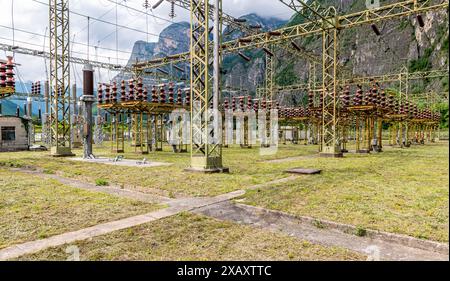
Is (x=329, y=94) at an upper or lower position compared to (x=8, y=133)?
upper

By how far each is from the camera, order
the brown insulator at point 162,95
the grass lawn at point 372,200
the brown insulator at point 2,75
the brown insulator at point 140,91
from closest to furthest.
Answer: the grass lawn at point 372,200 → the brown insulator at point 2,75 → the brown insulator at point 140,91 → the brown insulator at point 162,95

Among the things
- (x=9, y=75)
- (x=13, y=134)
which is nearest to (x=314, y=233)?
(x=9, y=75)

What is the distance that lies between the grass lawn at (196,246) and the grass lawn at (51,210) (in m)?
1.00

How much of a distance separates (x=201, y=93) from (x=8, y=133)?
24210mm

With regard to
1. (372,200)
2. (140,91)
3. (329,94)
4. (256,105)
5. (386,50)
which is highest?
(386,50)

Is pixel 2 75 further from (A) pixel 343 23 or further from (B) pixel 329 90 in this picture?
(A) pixel 343 23

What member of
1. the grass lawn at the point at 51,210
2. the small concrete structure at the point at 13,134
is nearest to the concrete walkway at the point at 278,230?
the grass lawn at the point at 51,210

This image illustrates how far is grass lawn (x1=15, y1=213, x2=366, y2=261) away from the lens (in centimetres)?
426

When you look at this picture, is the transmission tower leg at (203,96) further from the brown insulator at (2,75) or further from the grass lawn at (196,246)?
the brown insulator at (2,75)

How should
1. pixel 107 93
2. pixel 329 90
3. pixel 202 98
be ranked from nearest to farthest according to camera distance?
pixel 202 98 < pixel 329 90 < pixel 107 93

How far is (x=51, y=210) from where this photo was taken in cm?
674

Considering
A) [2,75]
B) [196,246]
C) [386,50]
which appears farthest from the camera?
Answer: [386,50]

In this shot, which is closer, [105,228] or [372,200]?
[105,228]

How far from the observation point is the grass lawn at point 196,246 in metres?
4.26
